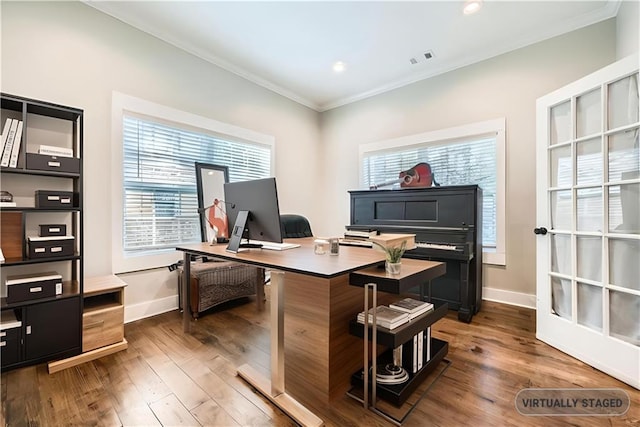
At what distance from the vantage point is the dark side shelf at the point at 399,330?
138 centimetres

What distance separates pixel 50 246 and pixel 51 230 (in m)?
0.12

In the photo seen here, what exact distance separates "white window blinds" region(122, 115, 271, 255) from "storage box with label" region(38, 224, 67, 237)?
0.68 metres

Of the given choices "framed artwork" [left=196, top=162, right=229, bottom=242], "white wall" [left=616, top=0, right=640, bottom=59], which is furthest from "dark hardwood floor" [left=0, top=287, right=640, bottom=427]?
"white wall" [left=616, top=0, right=640, bottom=59]

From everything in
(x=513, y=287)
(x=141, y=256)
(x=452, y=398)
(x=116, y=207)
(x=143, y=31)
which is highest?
(x=143, y=31)

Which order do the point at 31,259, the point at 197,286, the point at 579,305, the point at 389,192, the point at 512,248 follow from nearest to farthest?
the point at 31,259 → the point at 579,305 → the point at 197,286 → the point at 512,248 → the point at 389,192

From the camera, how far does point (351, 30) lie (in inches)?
111

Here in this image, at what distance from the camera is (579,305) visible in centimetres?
200

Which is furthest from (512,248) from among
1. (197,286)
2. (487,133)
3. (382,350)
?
(197,286)

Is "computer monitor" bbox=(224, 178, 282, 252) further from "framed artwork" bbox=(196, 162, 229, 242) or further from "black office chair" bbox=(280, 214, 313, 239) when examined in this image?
"framed artwork" bbox=(196, 162, 229, 242)

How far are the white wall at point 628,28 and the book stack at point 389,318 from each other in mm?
2483

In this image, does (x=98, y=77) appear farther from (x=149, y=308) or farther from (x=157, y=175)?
(x=149, y=308)

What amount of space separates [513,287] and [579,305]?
1.08m

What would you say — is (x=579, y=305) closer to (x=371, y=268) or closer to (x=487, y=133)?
(x=371, y=268)

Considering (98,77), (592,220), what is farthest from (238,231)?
(592,220)
